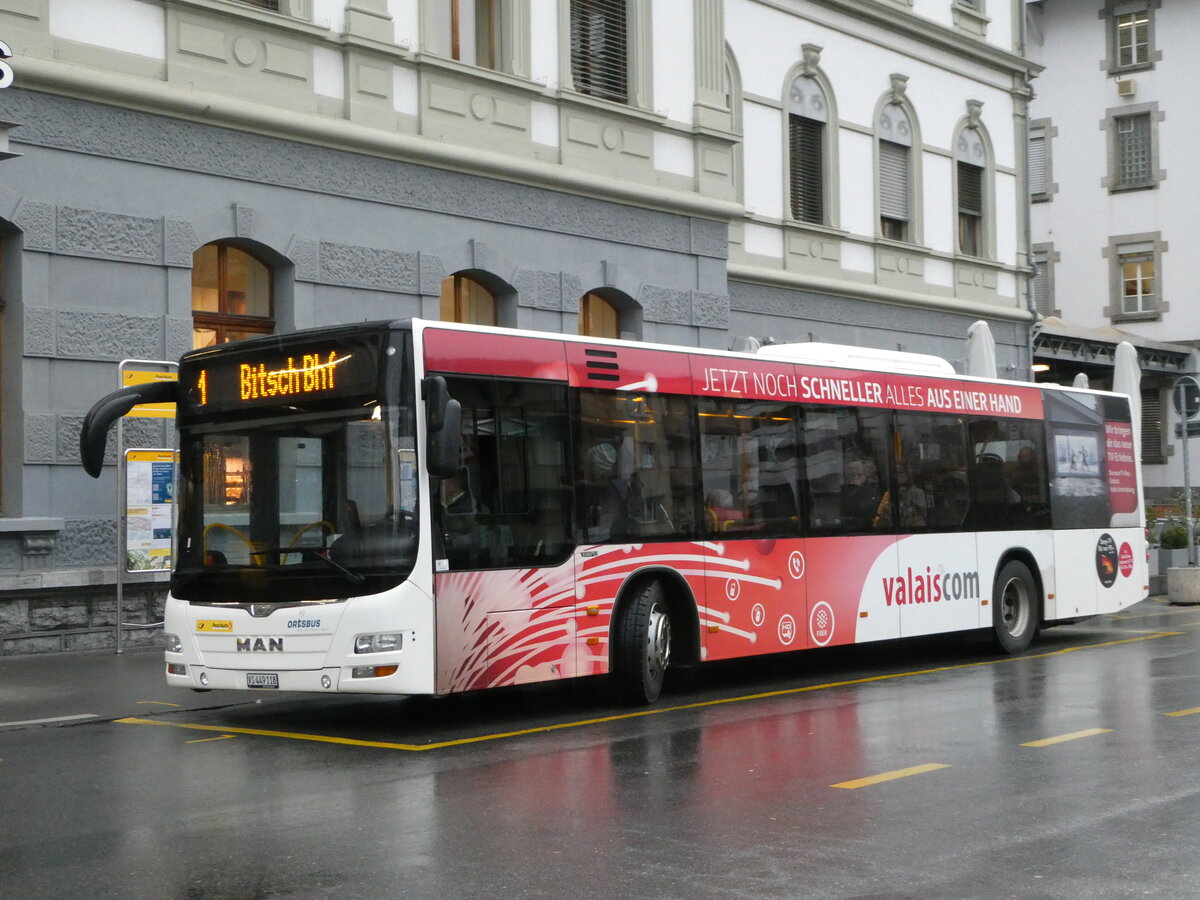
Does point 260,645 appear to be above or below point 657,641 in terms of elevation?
above

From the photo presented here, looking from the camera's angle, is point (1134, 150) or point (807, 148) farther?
point (1134, 150)

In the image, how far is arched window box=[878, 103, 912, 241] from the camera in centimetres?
2867

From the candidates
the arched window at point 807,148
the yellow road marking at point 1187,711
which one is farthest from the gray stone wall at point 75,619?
the arched window at point 807,148

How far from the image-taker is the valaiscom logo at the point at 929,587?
15000mm

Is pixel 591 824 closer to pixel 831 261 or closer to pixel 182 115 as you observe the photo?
pixel 182 115

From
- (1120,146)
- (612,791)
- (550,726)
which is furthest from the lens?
(1120,146)

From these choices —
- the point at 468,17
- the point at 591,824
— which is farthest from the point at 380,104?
the point at 591,824

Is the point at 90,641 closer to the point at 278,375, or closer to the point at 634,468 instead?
the point at 278,375

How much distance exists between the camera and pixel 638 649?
12.2 m

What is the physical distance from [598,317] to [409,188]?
3877 mm

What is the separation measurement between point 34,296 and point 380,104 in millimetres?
4915

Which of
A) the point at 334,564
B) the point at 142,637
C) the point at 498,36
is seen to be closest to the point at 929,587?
the point at 334,564

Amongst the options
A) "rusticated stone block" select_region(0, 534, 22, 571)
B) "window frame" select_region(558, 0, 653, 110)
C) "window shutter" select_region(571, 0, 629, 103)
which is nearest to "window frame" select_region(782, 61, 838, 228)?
"window frame" select_region(558, 0, 653, 110)

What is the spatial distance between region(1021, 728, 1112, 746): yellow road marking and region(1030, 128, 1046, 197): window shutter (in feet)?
135
